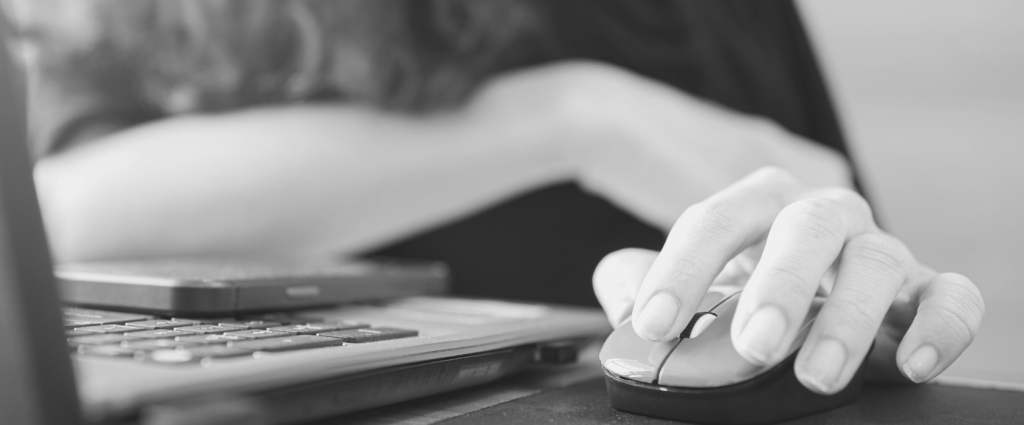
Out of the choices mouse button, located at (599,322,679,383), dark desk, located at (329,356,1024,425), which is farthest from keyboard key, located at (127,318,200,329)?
mouse button, located at (599,322,679,383)

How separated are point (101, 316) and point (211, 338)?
137mm

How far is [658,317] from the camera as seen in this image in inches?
14.9

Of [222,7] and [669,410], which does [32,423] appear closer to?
[669,410]

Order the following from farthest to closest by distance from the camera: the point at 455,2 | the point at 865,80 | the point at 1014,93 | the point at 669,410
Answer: the point at 865,80 → the point at 1014,93 → the point at 455,2 → the point at 669,410

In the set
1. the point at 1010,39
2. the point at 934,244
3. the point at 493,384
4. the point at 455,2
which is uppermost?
the point at 455,2

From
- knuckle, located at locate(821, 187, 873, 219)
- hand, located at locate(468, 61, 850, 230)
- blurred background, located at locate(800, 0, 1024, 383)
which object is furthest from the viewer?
blurred background, located at locate(800, 0, 1024, 383)

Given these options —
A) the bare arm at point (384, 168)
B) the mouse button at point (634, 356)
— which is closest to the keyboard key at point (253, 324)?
the mouse button at point (634, 356)

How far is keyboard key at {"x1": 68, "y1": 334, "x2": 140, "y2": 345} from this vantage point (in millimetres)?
344

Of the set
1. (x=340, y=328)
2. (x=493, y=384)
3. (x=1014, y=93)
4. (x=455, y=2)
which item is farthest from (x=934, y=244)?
(x=340, y=328)

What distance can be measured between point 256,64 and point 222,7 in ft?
0.37

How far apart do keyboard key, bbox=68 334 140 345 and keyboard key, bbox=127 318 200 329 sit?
47mm

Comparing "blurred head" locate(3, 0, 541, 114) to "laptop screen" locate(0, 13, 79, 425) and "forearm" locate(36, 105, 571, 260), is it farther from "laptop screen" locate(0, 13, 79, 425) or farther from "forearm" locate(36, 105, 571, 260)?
"laptop screen" locate(0, 13, 79, 425)

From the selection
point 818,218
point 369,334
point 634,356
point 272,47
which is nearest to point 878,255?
point 818,218

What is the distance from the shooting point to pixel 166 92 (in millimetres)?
1407
